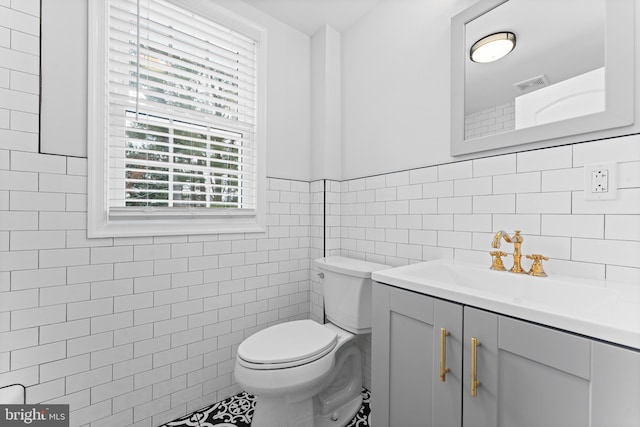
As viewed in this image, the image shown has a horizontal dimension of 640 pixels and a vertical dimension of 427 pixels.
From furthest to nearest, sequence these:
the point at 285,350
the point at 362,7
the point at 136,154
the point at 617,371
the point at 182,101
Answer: the point at 362,7
the point at 182,101
the point at 136,154
the point at 285,350
the point at 617,371

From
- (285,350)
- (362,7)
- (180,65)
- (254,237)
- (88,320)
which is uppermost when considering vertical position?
(362,7)

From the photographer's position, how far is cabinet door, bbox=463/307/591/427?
64cm

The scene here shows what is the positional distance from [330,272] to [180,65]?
58.3 inches

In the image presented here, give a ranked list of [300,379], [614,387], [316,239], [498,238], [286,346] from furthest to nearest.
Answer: [316,239], [286,346], [300,379], [498,238], [614,387]

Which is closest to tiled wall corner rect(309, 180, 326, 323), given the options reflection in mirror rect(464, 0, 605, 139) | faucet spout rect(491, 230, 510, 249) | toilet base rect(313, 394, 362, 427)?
toilet base rect(313, 394, 362, 427)

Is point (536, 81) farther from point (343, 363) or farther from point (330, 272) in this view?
point (343, 363)

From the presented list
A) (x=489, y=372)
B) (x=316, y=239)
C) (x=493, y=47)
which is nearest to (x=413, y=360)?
(x=489, y=372)

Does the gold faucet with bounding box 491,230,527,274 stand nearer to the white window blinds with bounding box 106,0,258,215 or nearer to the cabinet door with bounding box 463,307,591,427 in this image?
the cabinet door with bounding box 463,307,591,427

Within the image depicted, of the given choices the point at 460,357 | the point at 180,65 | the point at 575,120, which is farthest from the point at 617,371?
the point at 180,65

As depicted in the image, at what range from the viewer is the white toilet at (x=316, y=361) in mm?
1215

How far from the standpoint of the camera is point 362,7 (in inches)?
72.4

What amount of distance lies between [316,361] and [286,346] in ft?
0.52

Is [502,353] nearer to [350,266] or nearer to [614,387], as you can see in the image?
[614,387]

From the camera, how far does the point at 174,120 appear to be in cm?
159
